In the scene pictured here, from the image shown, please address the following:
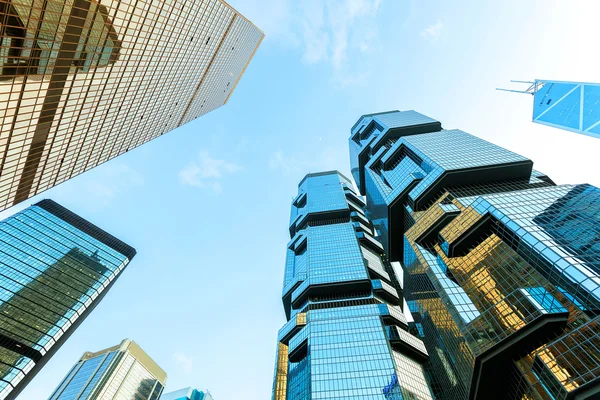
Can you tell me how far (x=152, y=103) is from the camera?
5847 cm

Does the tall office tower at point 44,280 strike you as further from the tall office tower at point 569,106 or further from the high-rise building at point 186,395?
the tall office tower at point 569,106

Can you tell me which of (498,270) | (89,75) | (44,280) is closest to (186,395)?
(44,280)

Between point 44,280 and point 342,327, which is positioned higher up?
point 44,280

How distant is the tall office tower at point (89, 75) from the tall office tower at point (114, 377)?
115 m

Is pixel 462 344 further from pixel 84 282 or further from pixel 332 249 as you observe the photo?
pixel 84 282

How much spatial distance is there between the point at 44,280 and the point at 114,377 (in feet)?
183

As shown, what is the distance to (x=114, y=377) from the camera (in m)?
133

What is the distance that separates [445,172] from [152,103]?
66553 millimetres

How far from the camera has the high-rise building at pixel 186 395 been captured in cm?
16038

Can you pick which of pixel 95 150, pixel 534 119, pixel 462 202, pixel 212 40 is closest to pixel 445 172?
pixel 462 202

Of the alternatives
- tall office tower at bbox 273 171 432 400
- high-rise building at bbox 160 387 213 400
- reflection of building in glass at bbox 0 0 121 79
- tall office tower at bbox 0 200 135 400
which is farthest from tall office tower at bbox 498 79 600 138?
high-rise building at bbox 160 387 213 400

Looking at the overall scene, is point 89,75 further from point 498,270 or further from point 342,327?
point 342,327

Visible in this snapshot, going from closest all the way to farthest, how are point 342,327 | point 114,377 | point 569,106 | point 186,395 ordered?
1. point 569,106
2. point 342,327
3. point 114,377
4. point 186,395

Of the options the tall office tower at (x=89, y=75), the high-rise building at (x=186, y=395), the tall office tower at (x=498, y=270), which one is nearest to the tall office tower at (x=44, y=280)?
the tall office tower at (x=89, y=75)
